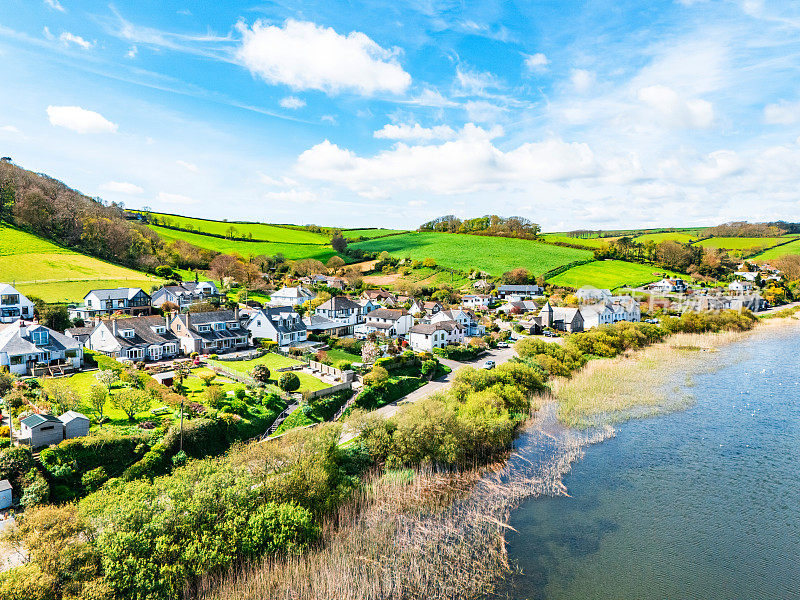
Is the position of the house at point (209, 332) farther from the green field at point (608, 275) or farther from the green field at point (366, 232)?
the green field at point (366, 232)

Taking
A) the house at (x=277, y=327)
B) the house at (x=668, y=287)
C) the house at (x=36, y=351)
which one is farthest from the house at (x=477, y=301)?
the house at (x=36, y=351)

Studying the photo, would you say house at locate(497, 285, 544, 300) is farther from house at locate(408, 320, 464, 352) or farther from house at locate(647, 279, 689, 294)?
house at locate(408, 320, 464, 352)

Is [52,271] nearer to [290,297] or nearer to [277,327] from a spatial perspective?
[290,297]

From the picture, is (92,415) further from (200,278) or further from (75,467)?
(200,278)

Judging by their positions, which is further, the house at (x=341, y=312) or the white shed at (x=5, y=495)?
the house at (x=341, y=312)

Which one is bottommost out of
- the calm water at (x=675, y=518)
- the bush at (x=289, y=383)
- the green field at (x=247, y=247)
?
→ the calm water at (x=675, y=518)

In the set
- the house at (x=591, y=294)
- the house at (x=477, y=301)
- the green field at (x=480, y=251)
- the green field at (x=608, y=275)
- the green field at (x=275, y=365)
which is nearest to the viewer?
the green field at (x=275, y=365)

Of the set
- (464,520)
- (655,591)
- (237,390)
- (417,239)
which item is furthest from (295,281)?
(655,591)
